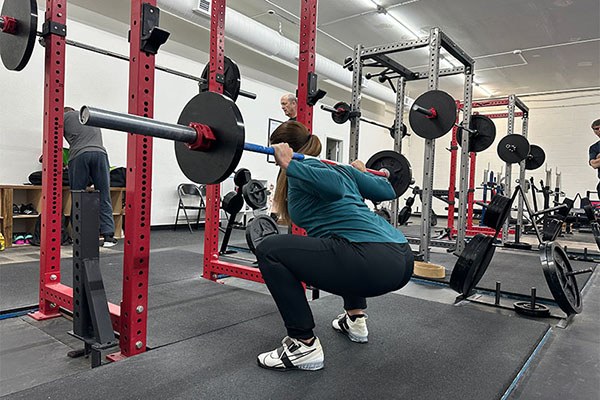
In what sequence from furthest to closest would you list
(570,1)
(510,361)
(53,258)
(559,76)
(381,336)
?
(559,76) → (570,1) → (53,258) → (381,336) → (510,361)

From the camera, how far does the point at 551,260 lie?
2.21 metres

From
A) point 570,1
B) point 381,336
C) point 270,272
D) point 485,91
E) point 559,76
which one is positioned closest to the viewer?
point 270,272

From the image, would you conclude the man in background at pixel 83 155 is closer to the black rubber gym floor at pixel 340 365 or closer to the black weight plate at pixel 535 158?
the black rubber gym floor at pixel 340 365

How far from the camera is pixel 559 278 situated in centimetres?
224

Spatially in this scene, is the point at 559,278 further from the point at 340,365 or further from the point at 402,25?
the point at 402,25

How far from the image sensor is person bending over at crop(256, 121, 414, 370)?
145 cm

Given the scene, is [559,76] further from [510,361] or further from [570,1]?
[510,361]

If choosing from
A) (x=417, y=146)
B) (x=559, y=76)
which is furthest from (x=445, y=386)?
(x=417, y=146)

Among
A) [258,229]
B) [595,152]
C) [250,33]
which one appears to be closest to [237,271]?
[258,229]

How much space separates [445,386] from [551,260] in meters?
1.19

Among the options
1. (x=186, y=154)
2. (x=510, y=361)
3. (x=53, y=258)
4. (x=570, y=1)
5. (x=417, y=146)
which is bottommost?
(x=510, y=361)

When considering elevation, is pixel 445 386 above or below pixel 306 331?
below

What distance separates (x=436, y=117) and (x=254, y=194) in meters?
1.78

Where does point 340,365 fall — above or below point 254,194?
below
